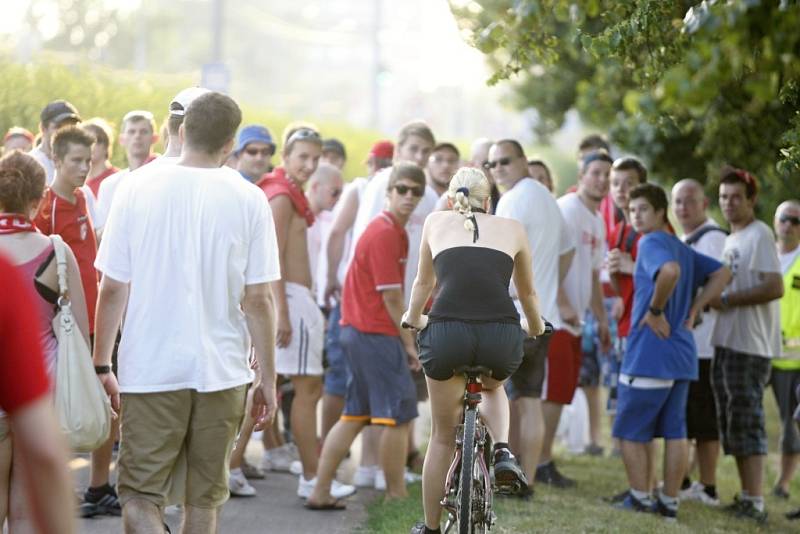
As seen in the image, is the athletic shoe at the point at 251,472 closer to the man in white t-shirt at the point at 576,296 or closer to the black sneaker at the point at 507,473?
the man in white t-shirt at the point at 576,296

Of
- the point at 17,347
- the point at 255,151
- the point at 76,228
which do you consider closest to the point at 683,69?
the point at 17,347

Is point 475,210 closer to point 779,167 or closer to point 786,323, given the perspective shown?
point 779,167

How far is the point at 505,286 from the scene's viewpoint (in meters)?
6.57

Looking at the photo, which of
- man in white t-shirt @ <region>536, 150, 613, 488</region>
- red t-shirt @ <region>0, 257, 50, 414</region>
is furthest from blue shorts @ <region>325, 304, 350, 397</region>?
red t-shirt @ <region>0, 257, 50, 414</region>

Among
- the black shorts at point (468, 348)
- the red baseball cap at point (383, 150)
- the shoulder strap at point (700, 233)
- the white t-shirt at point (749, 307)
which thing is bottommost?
the black shorts at point (468, 348)

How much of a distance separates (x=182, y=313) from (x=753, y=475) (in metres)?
5.52

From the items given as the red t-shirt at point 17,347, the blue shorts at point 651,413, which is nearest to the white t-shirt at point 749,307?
the blue shorts at point 651,413

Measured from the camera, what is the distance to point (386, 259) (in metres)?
8.45

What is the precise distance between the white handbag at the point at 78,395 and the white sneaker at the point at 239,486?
A: 328 centimetres

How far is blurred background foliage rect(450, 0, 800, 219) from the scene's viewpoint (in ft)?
11.5

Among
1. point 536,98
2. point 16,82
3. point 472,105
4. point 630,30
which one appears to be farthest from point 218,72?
point 472,105

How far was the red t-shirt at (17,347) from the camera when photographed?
9.77 feet

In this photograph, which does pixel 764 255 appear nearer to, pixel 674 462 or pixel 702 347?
pixel 702 347

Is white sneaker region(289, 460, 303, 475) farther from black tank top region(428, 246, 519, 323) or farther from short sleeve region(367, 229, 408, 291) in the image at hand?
black tank top region(428, 246, 519, 323)
